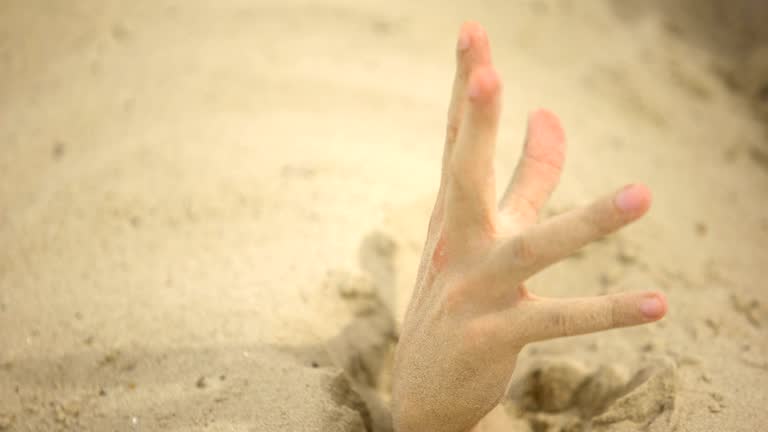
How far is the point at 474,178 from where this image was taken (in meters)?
1.01

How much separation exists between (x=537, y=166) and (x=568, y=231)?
32 cm

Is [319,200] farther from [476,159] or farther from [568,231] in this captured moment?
[568,231]

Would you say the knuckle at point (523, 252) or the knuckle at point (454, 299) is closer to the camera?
the knuckle at point (523, 252)

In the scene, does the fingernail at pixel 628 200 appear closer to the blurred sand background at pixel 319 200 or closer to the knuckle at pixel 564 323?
the knuckle at pixel 564 323

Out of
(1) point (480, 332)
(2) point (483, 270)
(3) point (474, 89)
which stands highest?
(3) point (474, 89)

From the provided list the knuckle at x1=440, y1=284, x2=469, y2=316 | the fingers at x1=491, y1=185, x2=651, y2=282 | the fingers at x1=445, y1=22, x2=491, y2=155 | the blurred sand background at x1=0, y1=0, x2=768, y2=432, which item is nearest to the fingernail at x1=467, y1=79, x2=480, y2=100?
the fingers at x1=445, y1=22, x2=491, y2=155

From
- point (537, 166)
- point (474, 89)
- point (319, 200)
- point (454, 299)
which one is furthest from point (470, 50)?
point (319, 200)

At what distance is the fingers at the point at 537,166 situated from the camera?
1217 millimetres

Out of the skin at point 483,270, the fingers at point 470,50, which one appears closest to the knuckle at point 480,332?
the skin at point 483,270

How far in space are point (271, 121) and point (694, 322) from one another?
137cm

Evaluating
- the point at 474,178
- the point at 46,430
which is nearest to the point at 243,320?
the point at 46,430

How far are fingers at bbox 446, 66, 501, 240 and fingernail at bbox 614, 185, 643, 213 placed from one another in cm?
21

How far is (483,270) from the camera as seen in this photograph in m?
1.04

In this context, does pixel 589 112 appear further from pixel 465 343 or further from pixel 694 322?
pixel 465 343
